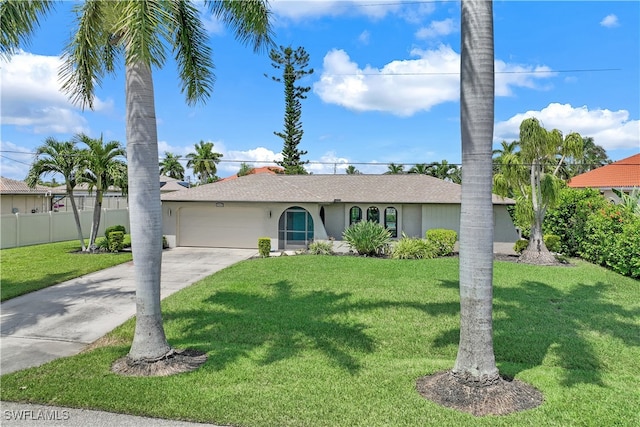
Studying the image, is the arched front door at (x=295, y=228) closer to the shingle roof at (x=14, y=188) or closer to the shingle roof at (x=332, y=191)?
the shingle roof at (x=332, y=191)

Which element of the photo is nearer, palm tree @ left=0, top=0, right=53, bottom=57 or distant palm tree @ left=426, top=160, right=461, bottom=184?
palm tree @ left=0, top=0, right=53, bottom=57

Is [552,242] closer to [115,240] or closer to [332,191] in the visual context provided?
[332,191]

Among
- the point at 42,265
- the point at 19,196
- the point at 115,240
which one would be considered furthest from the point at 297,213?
the point at 19,196

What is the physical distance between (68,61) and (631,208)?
19.4 metres

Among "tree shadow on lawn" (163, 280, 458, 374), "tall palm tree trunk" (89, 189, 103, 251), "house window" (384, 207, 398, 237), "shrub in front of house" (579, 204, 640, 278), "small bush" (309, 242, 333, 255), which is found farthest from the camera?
"house window" (384, 207, 398, 237)

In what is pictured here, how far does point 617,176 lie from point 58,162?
35093 millimetres

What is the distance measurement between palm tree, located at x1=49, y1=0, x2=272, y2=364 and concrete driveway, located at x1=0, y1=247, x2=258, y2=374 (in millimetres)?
2160

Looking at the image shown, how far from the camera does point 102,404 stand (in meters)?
4.89

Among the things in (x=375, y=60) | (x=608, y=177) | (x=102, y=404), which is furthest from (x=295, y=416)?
(x=608, y=177)

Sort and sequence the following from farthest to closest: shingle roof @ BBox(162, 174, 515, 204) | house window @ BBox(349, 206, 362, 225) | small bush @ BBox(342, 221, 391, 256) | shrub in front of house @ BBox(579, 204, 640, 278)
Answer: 1. house window @ BBox(349, 206, 362, 225)
2. shingle roof @ BBox(162, 174, 515, 204)
3. small bush @ BBox(342, 221, 391, 256)
4. shrub in front of house @ BBox(579, 204, 640, 278)

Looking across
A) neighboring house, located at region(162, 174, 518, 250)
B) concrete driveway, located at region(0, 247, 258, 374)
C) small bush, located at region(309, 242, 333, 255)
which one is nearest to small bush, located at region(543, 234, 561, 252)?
neighboring house, located at region(162, 174, 518, 250)

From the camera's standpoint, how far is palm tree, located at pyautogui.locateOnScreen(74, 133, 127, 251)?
739 inches

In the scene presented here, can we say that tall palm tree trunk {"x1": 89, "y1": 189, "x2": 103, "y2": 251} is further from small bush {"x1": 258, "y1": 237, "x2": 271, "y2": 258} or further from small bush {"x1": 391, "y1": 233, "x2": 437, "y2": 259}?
small bush {"x1": 391, "y1": 233, "x2": 437, "y2": 259}

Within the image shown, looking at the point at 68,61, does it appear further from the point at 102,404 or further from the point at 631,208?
the point at 631,208
